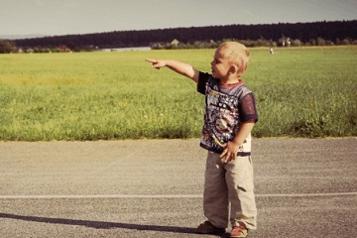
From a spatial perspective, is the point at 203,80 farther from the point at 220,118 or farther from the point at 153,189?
the point at 153,189

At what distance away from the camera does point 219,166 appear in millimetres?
4223

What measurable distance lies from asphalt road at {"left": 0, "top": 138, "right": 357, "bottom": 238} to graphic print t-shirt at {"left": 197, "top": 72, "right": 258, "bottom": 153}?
0.84 m

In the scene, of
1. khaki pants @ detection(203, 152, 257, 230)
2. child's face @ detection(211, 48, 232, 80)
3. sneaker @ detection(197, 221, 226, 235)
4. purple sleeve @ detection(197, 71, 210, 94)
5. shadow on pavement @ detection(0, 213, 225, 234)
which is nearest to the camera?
child's face @ detection(211, 48, 232, 80)

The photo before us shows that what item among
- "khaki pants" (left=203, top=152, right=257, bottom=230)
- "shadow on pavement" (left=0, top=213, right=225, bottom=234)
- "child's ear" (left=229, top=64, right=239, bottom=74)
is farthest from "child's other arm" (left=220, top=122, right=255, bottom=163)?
"shadow on pavement" (left=0, top=213, right=225, bottom=234)

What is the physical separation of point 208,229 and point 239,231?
0.32 m

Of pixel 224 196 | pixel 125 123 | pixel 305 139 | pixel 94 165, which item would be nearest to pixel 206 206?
pixel 224 196

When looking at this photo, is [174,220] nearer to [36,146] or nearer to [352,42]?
[36,146]

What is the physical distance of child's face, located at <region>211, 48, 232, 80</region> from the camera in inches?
158

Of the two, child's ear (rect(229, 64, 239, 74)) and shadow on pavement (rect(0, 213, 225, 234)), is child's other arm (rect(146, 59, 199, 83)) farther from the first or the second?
shadow on pavement (rect(0, 213, 225, 234))

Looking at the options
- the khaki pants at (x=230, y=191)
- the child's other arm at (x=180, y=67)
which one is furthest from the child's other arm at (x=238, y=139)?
the child's other arm at (x=180, y=67)

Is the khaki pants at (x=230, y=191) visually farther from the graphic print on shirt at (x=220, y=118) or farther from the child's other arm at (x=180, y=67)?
the child's other arm at (x=180, y=67)

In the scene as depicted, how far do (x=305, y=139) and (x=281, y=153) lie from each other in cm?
149

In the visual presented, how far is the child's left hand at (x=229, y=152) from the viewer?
4031mm

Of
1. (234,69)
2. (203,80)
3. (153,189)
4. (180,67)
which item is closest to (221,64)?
(234,69)
